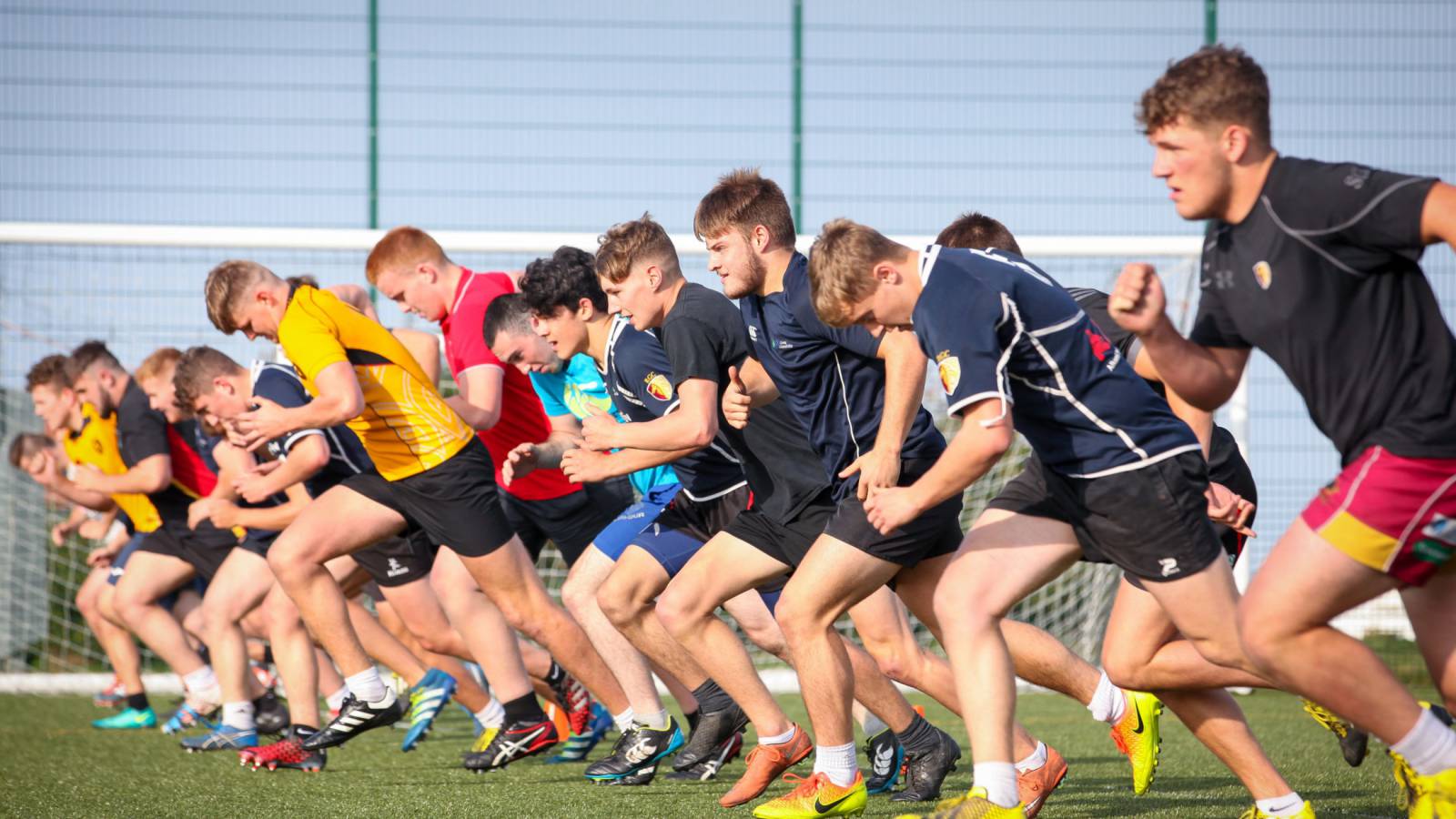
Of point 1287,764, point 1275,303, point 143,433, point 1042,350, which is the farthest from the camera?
point 143,433

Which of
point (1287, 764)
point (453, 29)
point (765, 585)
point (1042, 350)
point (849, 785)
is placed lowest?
point (1287, 764)

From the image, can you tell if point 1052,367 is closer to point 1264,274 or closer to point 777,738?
point 1264,274

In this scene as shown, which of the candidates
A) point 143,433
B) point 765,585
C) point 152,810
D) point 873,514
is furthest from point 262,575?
point 873,514

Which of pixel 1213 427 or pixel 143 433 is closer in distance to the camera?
pixel 1213 427

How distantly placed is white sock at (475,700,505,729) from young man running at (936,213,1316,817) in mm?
3147

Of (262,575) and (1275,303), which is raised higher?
(1275,303)

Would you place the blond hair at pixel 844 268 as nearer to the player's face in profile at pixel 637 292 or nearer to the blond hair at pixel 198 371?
the player's face in profile at pixel 637 292

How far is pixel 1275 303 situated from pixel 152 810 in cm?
397

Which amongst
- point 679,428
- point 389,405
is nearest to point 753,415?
point 679,428

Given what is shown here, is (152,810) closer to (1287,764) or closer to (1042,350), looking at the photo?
(1042,350)

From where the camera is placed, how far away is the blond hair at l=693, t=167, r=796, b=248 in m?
4.87

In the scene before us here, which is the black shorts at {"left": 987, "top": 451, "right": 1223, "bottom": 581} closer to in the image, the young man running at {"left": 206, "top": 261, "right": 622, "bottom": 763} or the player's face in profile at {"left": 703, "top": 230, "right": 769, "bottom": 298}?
the player's face in profile at {"left": 703, "top": 230, "right": 769, "bottom": 298}

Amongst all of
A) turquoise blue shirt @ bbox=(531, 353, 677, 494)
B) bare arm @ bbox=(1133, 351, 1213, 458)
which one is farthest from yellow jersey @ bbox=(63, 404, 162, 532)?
bare arm @ bbox=(1133, 351, 1213, 458)

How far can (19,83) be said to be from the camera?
1084 centimetres
